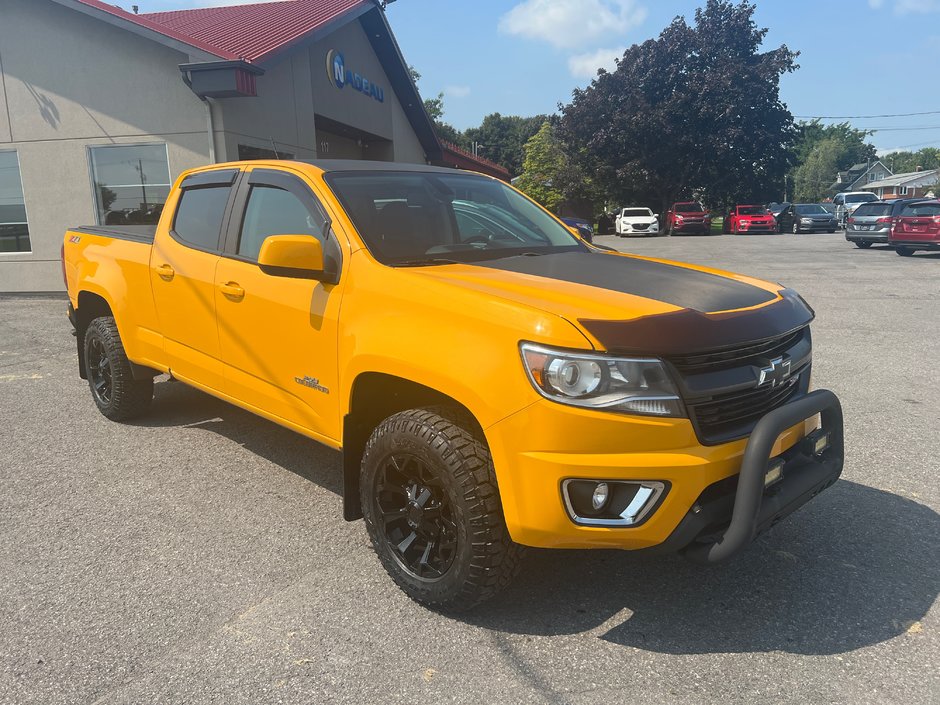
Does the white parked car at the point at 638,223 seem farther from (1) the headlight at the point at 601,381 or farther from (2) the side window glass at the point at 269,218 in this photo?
(1) the headlight at the point at 601,381

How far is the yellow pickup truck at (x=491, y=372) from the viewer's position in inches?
93.9

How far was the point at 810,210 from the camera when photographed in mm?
34344

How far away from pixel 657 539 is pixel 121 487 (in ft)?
10.4

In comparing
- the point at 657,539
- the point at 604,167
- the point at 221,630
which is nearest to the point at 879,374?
the point at 657,539

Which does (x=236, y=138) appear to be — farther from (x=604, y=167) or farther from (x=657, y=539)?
(x=604, y=167)

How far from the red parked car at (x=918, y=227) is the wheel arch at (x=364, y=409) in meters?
19.7

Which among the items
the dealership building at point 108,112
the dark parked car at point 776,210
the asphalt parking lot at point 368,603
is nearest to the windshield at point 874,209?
the dark parked car at point 776,210

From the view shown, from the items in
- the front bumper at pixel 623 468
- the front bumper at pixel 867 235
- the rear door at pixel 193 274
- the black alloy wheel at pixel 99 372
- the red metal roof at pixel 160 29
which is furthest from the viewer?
the front bumper at pixel 867 235

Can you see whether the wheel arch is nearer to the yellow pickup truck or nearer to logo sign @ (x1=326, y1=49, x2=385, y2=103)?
the yellow pickup truck

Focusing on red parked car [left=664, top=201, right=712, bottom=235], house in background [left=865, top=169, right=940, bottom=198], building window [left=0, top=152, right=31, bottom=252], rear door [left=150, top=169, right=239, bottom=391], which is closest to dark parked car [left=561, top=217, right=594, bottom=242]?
rear door [left=150, top=169, right=239, bottom=391]

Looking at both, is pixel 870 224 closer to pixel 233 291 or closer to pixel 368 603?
pixel 233 291

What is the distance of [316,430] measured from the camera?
341 cm

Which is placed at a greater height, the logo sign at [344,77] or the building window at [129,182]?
the logo sign at [344,77]

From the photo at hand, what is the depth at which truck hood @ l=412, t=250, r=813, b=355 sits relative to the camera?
241cm
